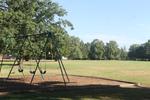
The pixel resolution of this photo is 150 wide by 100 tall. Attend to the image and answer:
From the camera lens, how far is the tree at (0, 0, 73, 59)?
39969 millimetres

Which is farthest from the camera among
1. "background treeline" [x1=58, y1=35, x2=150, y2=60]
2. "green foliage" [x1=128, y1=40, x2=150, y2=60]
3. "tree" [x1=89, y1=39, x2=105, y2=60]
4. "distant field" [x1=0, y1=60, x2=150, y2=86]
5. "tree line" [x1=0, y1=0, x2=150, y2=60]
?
"tree" [x1=89, y1=39, x2=105, y2=60]

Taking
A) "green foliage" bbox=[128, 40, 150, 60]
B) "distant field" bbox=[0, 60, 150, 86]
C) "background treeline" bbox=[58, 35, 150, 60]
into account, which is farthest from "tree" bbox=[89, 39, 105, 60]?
"distant field" bbox=[0, 60, 150, 86]

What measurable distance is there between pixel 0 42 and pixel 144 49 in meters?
149

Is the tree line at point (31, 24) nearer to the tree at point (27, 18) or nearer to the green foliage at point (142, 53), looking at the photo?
the tree at point (27, 18)

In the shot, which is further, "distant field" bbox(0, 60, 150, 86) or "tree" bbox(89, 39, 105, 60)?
"tree" bbox(89, 39, 105, 60)

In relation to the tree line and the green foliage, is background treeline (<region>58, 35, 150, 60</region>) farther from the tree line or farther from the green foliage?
the tree line

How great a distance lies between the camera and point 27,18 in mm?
45938

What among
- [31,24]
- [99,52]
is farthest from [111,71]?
[99,52]

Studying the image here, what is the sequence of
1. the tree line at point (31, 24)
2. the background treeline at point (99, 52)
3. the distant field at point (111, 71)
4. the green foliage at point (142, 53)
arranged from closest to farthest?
the distant field at point (111, 71)
the tree line at point (31, 24)
the background treeline at point (99, 52)
the green foliage at point (142, 53)

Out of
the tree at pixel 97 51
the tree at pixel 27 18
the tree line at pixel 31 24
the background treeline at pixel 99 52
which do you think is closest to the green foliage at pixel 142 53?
the background treeline at pixel 99 52

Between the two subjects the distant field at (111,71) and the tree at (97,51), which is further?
the tree at (97,51)

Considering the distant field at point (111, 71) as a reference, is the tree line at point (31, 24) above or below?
above

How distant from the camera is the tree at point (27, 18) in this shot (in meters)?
40.0

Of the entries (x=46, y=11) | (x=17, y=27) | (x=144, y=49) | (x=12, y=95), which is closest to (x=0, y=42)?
(x=17, y=27)
